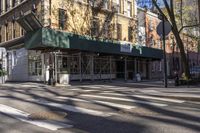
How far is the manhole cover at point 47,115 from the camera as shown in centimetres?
990

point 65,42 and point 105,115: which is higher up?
point 65,42

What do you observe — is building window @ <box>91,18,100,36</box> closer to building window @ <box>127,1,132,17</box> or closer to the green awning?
the green awning

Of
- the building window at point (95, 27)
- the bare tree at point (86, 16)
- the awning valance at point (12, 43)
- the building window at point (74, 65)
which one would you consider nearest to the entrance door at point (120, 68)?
the bare tree at point (86, 16)

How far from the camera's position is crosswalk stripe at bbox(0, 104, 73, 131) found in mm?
8641

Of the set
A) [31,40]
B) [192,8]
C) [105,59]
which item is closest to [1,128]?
[31,40]

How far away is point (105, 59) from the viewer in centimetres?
3753

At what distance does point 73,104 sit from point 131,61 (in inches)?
1162

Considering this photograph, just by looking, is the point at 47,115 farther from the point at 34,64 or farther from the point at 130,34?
the point at 130,34

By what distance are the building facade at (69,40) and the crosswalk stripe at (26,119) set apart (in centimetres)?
1457

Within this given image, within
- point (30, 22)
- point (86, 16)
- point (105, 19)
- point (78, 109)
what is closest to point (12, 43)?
point (86, 16)

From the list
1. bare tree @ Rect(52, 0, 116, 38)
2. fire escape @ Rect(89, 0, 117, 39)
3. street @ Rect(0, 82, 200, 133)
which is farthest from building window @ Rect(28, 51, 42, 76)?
street @ Rect(0, 82, 200, 133)

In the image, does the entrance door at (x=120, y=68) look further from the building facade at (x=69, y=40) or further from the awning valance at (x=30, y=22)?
the awning valance at (x=30, y=22)

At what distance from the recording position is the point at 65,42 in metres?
28.1

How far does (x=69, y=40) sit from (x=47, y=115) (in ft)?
60.9
